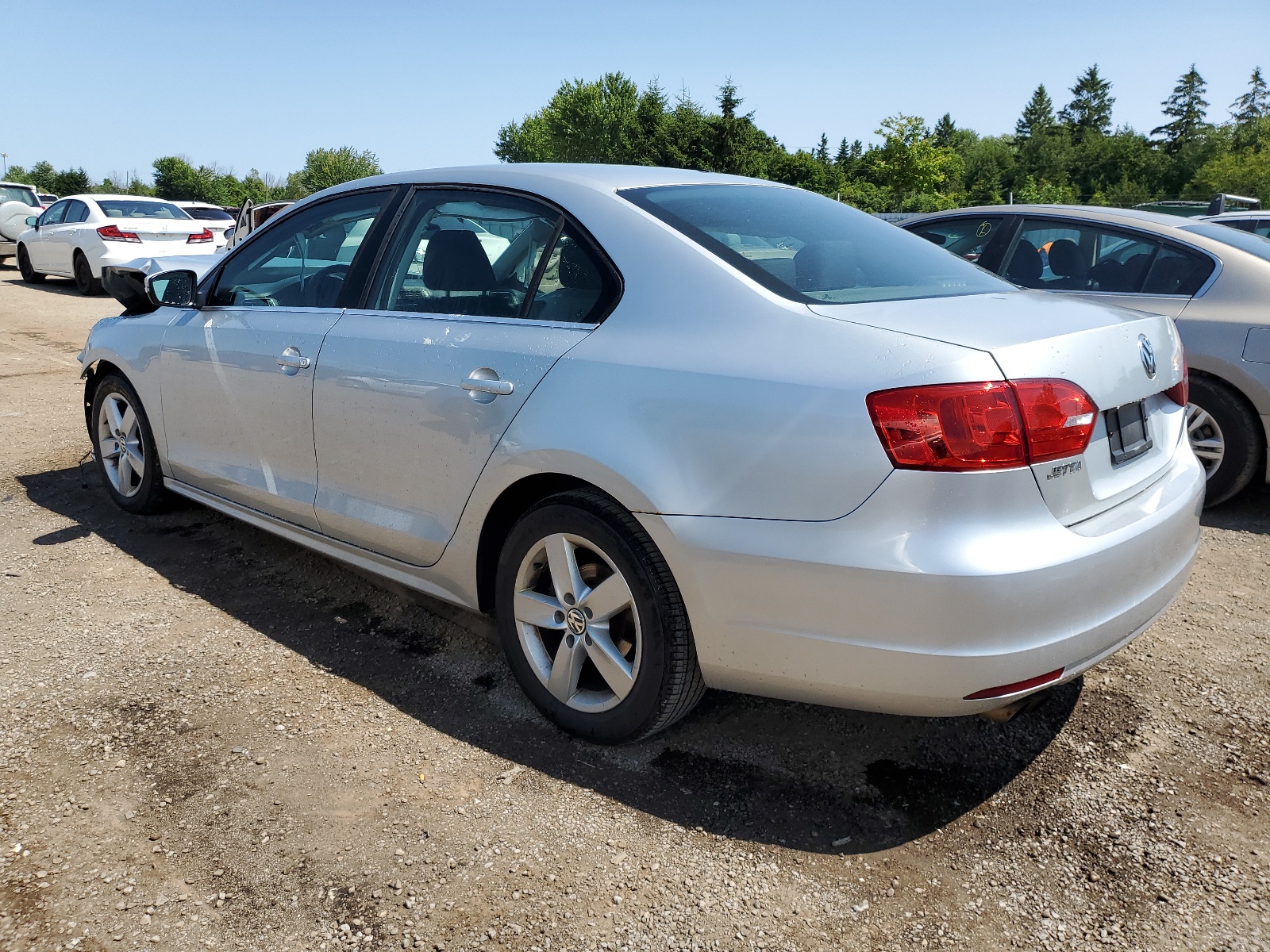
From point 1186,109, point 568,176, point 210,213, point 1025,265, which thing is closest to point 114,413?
point 568,176

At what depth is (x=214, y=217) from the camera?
16891 mm

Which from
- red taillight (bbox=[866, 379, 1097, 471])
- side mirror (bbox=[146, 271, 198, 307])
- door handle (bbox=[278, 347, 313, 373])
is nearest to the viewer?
red taillight (bbox=[866, 379, 1097, 471])

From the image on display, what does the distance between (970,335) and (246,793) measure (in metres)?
2.19

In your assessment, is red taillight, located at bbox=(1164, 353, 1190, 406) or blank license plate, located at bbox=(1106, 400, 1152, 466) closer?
blank license plate, located at bbox=(1106, 400, 1152, 466)

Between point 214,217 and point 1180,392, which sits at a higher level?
point 214,217

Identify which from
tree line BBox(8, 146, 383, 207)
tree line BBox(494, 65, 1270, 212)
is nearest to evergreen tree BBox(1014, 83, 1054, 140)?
tree line BBox(494, 65, 1270, 212)

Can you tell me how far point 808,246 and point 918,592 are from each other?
1.18 meters

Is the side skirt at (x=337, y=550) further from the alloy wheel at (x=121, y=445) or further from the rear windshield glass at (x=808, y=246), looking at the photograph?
the rear windshield glass at (x=808, y=246)

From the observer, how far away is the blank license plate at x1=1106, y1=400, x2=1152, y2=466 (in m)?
2.42

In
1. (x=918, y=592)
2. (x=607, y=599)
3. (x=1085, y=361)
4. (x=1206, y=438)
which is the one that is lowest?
(x=1206, y=438)

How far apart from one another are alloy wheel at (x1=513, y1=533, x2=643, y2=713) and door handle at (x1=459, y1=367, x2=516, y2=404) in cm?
45

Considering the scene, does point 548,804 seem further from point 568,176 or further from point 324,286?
point 324,286

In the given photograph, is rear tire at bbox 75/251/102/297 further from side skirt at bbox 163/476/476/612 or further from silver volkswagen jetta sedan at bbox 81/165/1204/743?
silver volkswagen jetta sedan at bbox 81/165/1204/743

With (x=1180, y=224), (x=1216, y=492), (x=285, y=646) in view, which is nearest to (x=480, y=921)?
(x=285, y=646)
